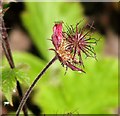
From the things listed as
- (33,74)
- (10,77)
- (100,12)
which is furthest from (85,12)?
(10,77)

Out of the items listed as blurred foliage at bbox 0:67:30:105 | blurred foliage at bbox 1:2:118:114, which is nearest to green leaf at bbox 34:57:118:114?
blurred foliage at bbox 1:2:118:114

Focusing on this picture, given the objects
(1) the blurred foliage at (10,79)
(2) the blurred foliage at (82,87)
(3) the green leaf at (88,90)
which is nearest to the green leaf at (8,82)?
(1) the blurred foliage at (10,79)

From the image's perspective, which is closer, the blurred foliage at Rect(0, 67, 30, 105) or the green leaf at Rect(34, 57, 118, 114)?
the blurred foliage at Rect(0, 67, 30, 105)

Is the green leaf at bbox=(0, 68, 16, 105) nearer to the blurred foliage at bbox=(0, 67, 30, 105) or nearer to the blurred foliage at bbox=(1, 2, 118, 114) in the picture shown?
the blurred foliage at bbox=(0, 67, 30, 105)

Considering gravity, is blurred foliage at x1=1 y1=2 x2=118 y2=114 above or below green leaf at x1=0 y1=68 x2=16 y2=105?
below

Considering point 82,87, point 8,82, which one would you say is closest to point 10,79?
point 8,82

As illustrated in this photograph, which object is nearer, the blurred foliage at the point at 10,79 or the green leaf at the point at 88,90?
the blurred foliage at the point at 10,79

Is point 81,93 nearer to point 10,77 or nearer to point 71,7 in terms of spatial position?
point 71,7

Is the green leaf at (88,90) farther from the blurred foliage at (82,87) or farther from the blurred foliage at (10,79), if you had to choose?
the blurred foliage at (10,79)
